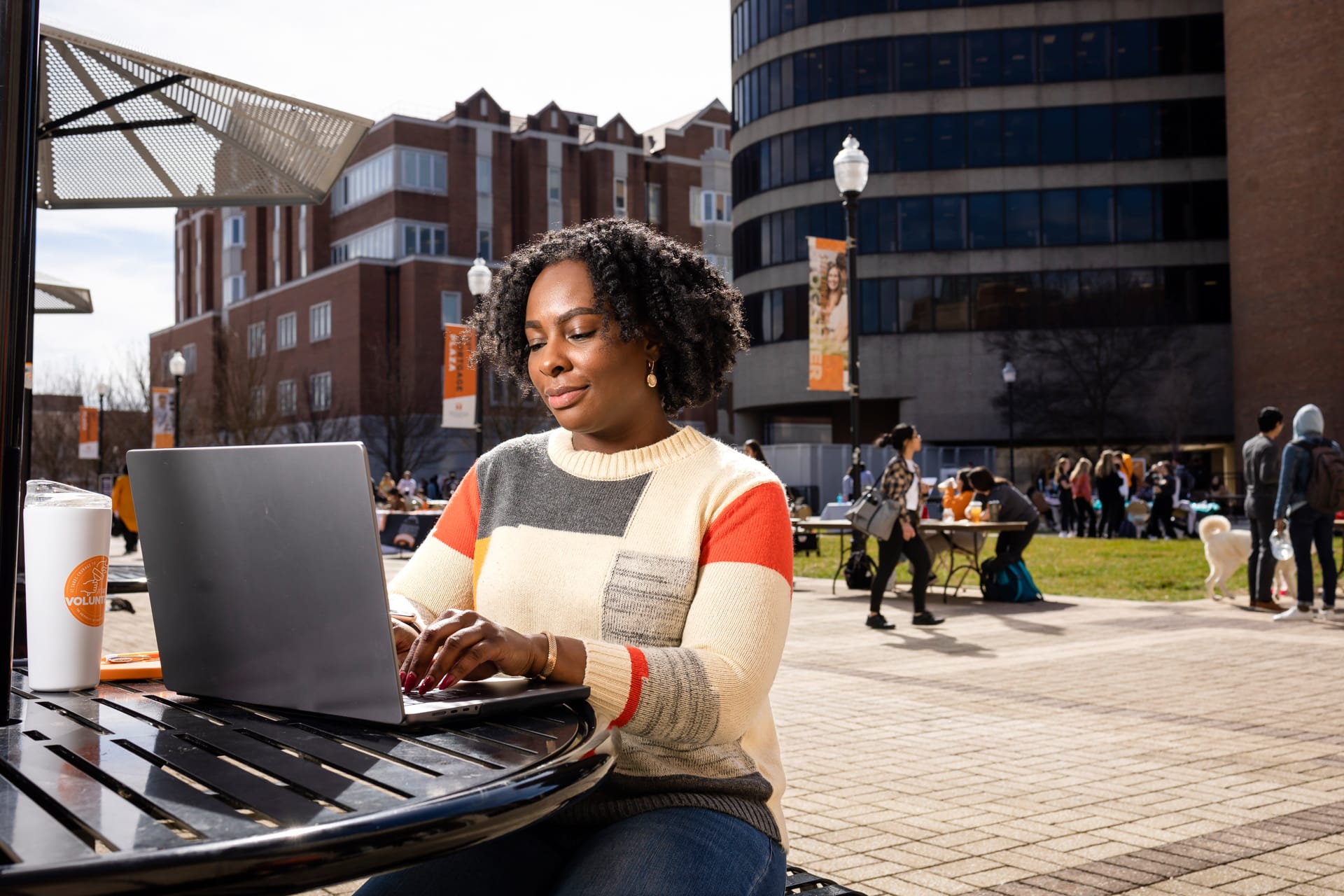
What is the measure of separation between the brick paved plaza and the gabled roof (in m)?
53.5

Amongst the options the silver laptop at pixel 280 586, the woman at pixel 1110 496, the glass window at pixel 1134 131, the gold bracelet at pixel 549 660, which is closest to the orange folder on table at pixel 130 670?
the silver laptop at pixel 280 586

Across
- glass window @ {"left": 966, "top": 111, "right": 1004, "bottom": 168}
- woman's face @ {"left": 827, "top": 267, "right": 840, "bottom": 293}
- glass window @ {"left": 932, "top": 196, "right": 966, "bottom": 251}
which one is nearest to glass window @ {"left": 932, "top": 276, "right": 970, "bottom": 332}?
glass window @ {"left": 932, "top": 196, "right": 966, "bottom": 251}

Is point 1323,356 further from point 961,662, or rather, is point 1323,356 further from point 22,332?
point 22,332

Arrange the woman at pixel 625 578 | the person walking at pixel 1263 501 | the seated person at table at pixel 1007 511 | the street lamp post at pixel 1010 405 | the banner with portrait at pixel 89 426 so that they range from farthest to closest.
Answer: the street lamp post at pixel 1010 405 < the banner with portrait at pixel 89 426 < the seated person at table at pixel 1007 511 < the person walking at pixel 1263 501 < the woman at pixel 625 578

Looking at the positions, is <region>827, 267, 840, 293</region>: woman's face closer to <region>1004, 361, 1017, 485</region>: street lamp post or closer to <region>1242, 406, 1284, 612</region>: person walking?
<region>1242, 406, 1284, 612</region>: person walking

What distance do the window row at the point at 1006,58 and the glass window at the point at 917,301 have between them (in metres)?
7.58

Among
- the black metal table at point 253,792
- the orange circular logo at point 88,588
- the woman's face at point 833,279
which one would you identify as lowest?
the black metal table at point 253,792

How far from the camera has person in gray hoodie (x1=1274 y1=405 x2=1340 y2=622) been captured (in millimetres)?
12266

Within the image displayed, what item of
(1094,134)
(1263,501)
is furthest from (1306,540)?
(1094,134)

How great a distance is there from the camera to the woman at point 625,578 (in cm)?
198

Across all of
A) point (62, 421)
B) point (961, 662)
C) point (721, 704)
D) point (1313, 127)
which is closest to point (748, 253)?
point (1313, 127)

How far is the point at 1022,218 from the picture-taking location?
48.9 meters

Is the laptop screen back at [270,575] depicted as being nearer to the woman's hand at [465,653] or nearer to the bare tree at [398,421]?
the woman's hand at [465,653]

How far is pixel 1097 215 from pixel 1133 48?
6.37 metres
